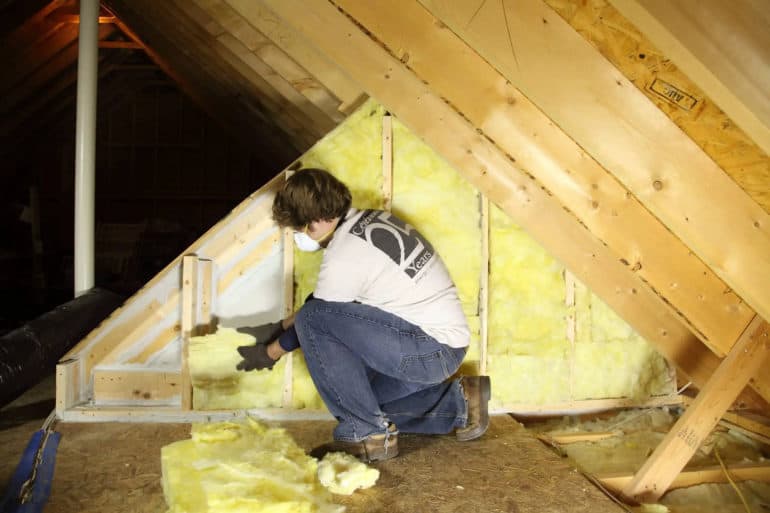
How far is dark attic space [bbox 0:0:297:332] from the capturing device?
15.4ft

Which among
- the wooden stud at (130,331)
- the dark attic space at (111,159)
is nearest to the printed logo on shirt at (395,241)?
the wooden stud at (130,331)

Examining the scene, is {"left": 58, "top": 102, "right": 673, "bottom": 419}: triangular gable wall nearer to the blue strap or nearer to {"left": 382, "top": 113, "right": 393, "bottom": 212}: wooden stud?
{"left": 382, "top": 113, "right": 393, "bottom": 212}: wooden stud

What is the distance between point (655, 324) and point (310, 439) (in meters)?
1.57

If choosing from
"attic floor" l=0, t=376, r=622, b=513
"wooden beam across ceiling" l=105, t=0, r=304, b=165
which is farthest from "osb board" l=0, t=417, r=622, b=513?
"wooden beam across ceiling" l=105, t=0, r=304, b=165

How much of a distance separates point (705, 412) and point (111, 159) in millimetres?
8264

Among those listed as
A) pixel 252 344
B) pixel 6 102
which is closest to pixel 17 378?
pixel 252 344

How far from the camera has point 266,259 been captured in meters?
2.52

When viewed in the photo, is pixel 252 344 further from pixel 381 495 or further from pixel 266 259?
pixel 381 495

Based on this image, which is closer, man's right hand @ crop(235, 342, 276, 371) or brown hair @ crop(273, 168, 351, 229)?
brown hair @ crop(273, 168, 351, 229)

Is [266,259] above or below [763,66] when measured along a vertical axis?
below

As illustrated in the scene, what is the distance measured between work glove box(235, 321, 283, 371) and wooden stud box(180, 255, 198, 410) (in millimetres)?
227

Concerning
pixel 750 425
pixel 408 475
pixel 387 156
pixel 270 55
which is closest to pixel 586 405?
pixel 750 425

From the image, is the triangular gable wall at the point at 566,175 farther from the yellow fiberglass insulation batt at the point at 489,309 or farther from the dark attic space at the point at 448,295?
the yellow fiberglass insulation batt at the point at 489,309

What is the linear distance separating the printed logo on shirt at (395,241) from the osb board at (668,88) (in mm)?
893
